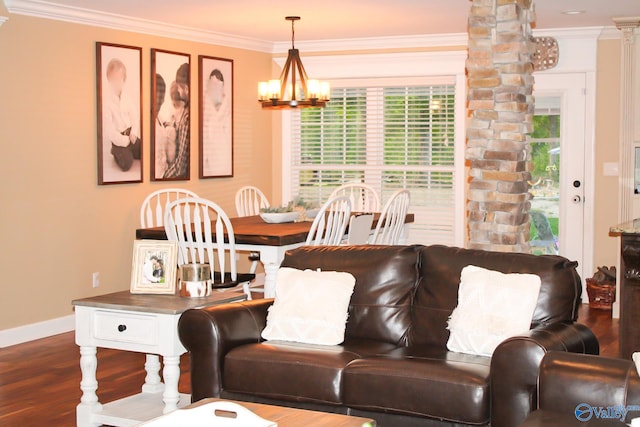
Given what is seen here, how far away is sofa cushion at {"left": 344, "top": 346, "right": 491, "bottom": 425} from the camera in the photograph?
3266mm

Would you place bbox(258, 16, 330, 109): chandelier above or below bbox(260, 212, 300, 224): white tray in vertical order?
above

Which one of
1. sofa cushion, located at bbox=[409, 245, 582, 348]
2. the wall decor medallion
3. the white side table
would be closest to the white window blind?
the wall decor medallion

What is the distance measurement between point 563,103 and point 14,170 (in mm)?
4600

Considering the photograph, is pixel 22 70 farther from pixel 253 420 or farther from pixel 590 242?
pixel 590 242

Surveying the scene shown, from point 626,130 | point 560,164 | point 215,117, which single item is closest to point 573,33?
point 626,130

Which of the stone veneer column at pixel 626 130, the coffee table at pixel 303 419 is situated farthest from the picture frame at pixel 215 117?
the coffee table at pixel 303 419

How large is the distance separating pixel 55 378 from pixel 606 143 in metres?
4.95

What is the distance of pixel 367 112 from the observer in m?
8.37

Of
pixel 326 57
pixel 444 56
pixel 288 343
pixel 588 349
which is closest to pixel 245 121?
pixel 326 57

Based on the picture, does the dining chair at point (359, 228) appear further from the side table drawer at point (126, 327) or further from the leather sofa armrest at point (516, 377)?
the leather sofa armrest at point (516, 377)

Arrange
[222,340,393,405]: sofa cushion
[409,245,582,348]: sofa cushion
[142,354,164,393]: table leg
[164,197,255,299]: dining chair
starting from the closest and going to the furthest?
[222,340,393,405]: sofa cushion → [409,245,582,348]: sofa cushion → [142,354,164,393]: table leg → [164,197,255,299]: dining chair

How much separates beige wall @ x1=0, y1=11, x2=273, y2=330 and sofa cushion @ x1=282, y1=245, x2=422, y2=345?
8.95ft

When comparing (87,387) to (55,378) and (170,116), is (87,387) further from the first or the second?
(170,116)

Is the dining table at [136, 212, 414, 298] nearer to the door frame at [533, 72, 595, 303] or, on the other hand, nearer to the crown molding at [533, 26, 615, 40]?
the door frame at [533, 72, 595, 303]
